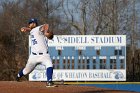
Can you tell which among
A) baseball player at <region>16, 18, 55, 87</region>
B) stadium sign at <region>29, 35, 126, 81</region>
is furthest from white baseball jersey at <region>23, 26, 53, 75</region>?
stadium sign at <region>29, 35, 126, 81</region>

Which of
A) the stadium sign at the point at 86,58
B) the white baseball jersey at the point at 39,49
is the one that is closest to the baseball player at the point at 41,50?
the white baseball jersey at the point at 39,49

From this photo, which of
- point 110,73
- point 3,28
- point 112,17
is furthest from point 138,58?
point 3,28

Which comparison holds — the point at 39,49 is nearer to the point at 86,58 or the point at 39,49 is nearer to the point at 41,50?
the point at 41,50

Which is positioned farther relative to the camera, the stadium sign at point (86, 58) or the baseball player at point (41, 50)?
the stadium sign at point (86, 58)

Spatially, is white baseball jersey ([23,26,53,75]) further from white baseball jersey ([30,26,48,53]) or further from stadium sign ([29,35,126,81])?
stadium sign ([29,35,126,81])

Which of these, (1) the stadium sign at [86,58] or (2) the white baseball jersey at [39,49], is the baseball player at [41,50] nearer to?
(2) the white baseball jersey at [39,49]

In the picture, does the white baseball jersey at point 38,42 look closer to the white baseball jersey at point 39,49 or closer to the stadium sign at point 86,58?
the white baseball jersey at point 39,49

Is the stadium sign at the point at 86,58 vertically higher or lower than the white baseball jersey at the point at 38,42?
lower

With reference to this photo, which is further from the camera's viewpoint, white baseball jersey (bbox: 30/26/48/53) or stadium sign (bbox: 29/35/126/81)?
stadium sign (bbox: 29/35/126/81)

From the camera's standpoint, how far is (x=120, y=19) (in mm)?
38219

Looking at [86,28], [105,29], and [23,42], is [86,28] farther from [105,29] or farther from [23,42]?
[23,42]

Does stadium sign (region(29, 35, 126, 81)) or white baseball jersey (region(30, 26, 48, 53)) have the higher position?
white baseball jersey (region(30, 26, 48, 53))

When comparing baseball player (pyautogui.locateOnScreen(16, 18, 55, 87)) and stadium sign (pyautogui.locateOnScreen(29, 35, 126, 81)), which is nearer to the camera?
baseball player (pyautogui.locateOnScreen(16, 18, 55, 87))

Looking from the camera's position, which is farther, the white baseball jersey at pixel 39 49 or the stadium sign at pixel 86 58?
the stadium sign at pixel 86 58
